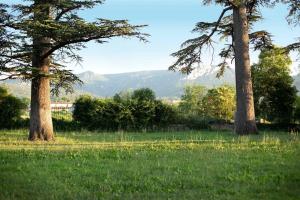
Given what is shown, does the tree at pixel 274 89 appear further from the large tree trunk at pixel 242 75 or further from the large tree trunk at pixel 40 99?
→ the large tree trunk at pixel 40 99

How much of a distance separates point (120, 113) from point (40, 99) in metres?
7.86

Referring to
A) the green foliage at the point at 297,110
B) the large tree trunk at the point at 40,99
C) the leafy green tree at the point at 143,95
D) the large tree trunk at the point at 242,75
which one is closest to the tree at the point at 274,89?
the green foliage at the point at 297,110

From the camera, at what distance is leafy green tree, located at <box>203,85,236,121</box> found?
3897 centimetres

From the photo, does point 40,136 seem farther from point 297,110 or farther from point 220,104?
point 220,104

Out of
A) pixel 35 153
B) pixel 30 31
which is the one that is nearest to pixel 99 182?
pixel 35 153

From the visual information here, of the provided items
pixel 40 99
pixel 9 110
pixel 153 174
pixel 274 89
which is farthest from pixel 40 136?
pixel 274 89

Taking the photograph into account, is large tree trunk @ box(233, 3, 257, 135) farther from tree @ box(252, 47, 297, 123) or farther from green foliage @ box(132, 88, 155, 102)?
green foliage @ box(132, 88, 155, 102)

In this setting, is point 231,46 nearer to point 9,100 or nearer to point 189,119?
point 189,119

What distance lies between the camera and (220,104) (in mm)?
39156

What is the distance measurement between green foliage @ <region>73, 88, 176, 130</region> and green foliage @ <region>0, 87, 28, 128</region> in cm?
332

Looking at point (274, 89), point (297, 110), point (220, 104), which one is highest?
point (274, 89)

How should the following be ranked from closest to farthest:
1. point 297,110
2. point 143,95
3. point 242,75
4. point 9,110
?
point 242,75
point 9,110
point 297,110
point 143,95

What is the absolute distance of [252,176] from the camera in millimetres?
9898

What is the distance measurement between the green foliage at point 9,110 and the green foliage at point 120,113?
3.32m
